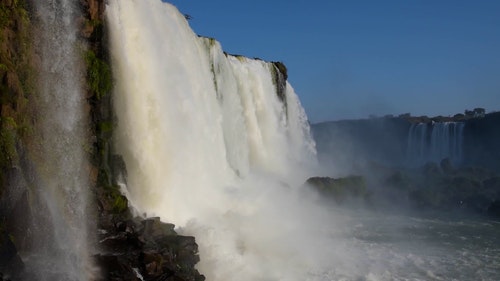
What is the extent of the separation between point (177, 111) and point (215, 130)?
8.50 feet

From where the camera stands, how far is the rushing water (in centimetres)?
1138

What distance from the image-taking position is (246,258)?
11.3 m

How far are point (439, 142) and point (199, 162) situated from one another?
2672cm

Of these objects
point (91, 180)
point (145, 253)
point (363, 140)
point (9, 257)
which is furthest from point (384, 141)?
point (9, 257)

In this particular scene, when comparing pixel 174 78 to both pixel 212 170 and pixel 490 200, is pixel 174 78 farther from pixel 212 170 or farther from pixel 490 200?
pixel 490 200

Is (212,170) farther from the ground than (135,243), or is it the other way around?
(212,170)

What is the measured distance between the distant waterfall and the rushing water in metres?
17.7

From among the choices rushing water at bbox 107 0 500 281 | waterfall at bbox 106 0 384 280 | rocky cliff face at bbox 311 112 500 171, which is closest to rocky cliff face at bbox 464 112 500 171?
rocky cliff face at bbox 311 112 500 171

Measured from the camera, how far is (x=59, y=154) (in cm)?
930

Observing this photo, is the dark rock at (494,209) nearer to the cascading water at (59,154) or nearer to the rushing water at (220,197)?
the rushing water at (220,197)

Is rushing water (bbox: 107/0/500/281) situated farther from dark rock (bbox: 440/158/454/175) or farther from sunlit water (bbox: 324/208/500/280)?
dark rock (bbox: 440/158/454/175)

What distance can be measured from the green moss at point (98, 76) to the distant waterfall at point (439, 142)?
29.9m

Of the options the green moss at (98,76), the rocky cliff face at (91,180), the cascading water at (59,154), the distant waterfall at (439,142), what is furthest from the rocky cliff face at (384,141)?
the cascading water at (59,154)

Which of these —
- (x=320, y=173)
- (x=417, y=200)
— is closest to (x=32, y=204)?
(x=417, y=200)
